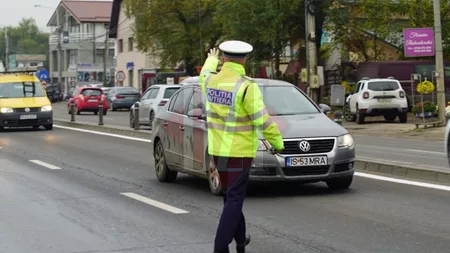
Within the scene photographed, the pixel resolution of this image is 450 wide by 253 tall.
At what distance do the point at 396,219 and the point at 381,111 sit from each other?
2467cm

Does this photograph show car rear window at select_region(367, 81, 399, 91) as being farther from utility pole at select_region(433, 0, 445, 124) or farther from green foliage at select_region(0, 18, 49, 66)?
green foliage at select_region(0, 18, 49, 66)

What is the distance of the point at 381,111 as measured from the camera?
33.8m

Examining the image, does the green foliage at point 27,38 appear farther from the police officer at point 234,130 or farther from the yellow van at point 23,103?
the police officer at point 234,130

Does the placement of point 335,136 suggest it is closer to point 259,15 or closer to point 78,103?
point 259,15

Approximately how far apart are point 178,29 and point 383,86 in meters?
25.8

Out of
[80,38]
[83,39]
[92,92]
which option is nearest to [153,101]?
[92,92]

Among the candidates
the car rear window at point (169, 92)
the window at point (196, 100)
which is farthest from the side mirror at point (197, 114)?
the car rear window at point (169, 92)

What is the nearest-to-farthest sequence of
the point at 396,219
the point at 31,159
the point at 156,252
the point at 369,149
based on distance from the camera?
the point at 156,252 → the point at 396,219 → the point at 31,159 → the point at 369,149

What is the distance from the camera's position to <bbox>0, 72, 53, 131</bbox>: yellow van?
28672mm

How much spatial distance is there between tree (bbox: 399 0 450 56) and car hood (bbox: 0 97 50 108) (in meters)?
21.4

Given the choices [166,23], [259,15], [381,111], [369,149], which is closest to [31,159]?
[369,149]

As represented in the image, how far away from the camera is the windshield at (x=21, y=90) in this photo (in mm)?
29453

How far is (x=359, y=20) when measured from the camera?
45.9m

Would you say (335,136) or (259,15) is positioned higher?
(259,15)
